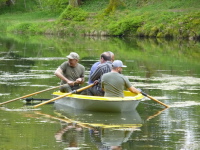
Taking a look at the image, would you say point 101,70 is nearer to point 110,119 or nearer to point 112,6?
point 110,119

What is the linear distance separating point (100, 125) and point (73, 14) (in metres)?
40.8

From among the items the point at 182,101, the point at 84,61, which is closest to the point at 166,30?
the point at 84,61

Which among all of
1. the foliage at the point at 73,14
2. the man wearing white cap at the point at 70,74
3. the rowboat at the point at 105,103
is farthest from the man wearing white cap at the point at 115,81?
the foliage at the point at 73,14

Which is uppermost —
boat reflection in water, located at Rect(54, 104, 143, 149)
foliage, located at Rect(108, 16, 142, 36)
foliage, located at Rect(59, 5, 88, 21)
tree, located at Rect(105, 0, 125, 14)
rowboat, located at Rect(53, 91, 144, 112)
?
tree, located at Rect(105, 0, 125, 14)

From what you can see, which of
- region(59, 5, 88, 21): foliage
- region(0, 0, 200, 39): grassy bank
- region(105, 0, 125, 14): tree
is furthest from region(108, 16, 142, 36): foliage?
region(59, 5, 88, 21): foliage

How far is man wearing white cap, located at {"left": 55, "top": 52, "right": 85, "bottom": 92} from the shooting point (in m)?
14.4

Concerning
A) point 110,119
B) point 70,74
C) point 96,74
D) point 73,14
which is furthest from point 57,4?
point 110,119

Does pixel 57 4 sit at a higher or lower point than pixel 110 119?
higher

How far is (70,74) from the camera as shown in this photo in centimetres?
1463

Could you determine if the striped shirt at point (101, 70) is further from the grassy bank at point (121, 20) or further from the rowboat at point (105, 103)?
the grassy bank at point (121, 20)

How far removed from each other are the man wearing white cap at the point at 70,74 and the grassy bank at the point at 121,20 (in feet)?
91.2

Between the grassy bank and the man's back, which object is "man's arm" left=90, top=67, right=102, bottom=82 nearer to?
the man's back

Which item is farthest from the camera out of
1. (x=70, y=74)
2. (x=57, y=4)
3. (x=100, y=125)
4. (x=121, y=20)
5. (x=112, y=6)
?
(x=57, y=4)

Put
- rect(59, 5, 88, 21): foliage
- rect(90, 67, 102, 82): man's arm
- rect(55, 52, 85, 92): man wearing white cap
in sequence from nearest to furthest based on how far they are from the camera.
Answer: rect(90, 67, 102, 82): man's arm → rect(55, 52, 85, 92): man wearing white cap → rect(59, 5, 88, 21): foliage
